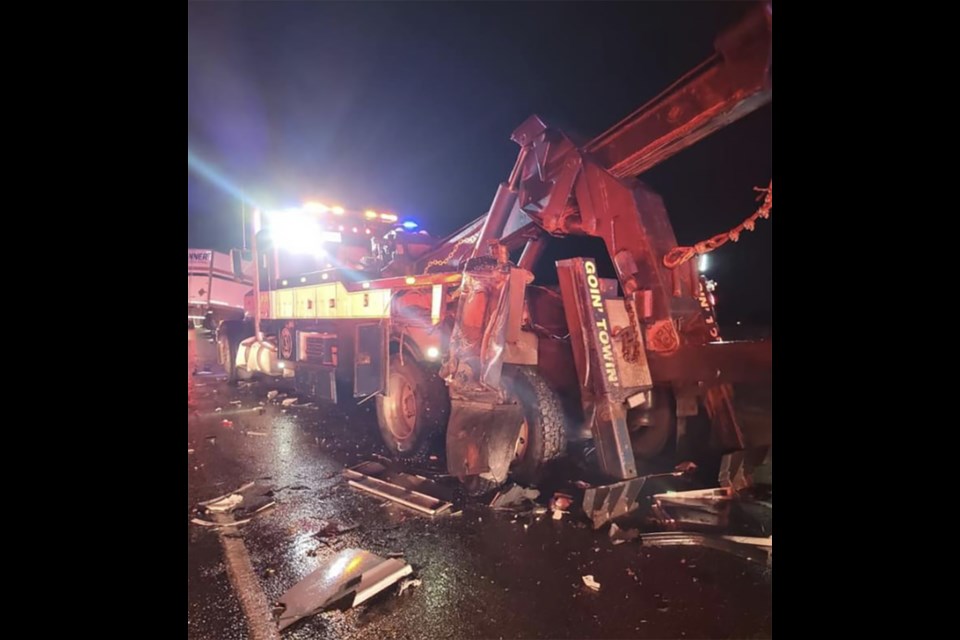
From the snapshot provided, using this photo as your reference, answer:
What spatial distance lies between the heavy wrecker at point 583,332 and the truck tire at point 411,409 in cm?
2

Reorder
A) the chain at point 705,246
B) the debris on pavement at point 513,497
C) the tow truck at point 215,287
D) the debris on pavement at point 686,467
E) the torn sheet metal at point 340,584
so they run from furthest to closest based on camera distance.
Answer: the tow truck at point 215,287 → the debris on pavement at point 686,467 → the debris on pavement at point 513,497 → the chain at point 705,246 → the torn sheet metal at point 340,584

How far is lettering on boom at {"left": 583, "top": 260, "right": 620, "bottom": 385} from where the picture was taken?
3.73 metres

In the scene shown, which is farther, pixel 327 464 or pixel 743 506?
pixel 327 464

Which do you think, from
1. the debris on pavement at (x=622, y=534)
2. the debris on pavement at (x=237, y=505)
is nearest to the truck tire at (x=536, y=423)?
the debris on pavement at (x=622, y=534)

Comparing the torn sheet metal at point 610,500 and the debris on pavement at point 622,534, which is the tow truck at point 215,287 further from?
the debris on pavement at point 622,534

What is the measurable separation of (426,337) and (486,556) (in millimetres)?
2561

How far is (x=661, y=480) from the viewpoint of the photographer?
442 cm

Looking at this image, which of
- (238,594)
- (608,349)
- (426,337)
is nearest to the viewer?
(238,594)

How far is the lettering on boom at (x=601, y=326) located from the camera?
3732 millimetres

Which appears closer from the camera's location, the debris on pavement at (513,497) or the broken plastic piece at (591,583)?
the broken plastic piece at (591,583)

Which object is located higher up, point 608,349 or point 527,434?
point 608,349
